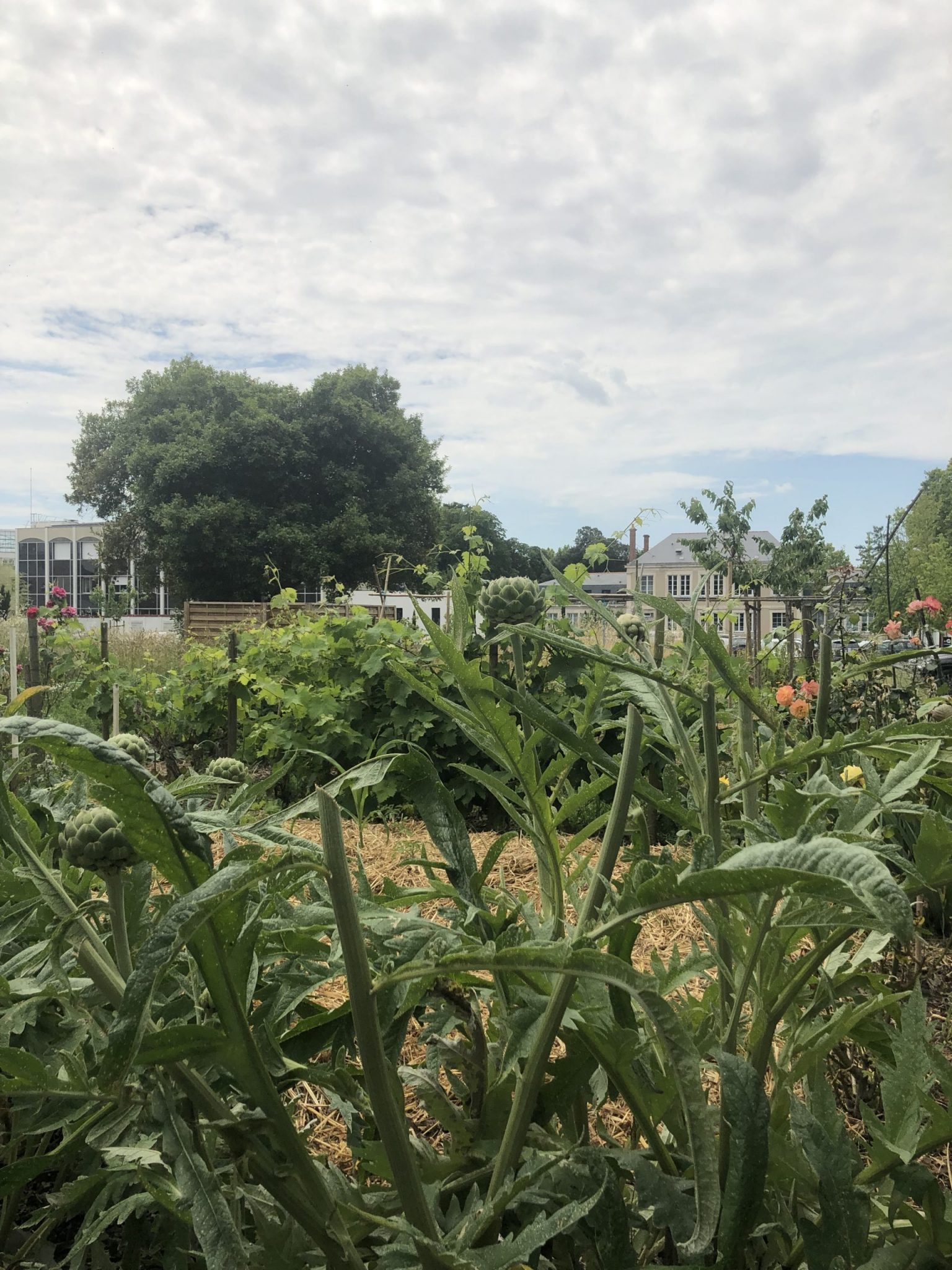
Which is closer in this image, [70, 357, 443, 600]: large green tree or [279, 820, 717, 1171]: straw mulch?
[279, 820, 717, 1171]: straw mulch

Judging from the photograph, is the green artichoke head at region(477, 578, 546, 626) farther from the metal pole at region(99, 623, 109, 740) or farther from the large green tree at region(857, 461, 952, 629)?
the large green tree at region(857, 461, 952, 629)

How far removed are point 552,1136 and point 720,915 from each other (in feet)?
0.67

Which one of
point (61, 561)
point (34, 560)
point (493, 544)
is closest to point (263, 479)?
point (493, 544)

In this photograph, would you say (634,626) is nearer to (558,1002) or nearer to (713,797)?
(713,797)

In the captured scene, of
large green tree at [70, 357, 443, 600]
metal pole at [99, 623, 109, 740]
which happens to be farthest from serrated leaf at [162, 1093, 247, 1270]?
large green tree at [70, 357, 443, 600]

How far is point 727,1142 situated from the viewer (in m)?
0.48

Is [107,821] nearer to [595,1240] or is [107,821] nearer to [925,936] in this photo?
[595,1240]

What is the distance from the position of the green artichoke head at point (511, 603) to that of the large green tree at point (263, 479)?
22.8 m

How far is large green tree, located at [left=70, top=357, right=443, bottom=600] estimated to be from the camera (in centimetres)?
2339

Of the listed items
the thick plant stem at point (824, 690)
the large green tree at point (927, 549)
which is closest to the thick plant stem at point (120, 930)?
the thick plant stem at point (824, 690)

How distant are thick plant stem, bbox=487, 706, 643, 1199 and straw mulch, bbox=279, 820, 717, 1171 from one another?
12 centimetres

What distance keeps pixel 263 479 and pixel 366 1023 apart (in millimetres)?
24747

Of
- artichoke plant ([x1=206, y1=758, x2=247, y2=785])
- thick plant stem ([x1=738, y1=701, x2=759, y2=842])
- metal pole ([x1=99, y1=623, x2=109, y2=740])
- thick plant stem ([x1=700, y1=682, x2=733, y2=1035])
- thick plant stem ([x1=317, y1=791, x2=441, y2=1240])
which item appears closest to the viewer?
thick plant stem ([x1=317, y1=791, x2=441, y2=1240])

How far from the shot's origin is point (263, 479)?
24.0m
